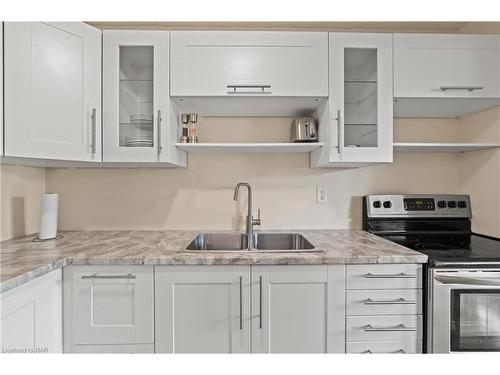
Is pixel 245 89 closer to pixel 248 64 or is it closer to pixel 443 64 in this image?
pixel 248 64

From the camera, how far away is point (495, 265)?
1477 mm

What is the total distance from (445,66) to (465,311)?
53.5 inches

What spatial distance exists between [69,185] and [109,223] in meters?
0.39

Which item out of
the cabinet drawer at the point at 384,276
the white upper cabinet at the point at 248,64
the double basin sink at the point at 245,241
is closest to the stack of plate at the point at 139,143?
the white upper cabinet at the point at 248,64

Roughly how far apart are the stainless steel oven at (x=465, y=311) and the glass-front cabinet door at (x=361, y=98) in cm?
73

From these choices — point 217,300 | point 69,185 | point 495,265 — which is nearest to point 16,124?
point 69,185

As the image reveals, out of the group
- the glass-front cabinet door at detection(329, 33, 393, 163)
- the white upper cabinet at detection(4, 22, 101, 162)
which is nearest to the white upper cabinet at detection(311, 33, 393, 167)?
the glass-front cabinet door at detection(329, 33, 393, 163)

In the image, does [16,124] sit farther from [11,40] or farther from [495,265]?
[495,265]

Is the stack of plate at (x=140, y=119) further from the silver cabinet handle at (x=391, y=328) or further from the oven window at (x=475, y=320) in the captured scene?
the oven window at (x=475, y=320)

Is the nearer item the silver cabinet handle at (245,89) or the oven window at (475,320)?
the oven window at (475,320)

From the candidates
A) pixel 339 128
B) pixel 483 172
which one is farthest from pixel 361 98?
pixel 483 172

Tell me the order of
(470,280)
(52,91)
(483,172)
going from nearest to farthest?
(470,280), (52,91), (483,172)

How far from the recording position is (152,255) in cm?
151

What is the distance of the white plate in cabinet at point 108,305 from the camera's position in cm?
149
